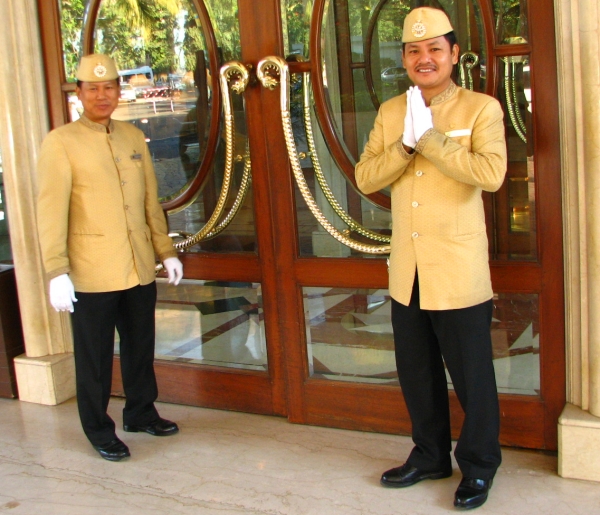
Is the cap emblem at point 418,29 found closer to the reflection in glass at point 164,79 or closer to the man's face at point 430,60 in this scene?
the man's face at point 430,60

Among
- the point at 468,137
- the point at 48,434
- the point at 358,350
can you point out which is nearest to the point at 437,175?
the point at 468,137

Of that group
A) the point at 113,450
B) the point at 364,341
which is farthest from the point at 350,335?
the point at 113,450

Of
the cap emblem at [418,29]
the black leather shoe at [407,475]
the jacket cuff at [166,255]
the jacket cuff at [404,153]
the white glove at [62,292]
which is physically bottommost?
the black leather shoe at [407,475]

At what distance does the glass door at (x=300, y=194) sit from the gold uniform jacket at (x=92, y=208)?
1.21 ft

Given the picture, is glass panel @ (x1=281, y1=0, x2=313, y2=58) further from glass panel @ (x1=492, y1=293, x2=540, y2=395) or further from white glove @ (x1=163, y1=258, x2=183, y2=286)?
glass panel @ (x1=492, y1=293, x2=540, y2=395)

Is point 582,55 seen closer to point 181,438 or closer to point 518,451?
point 518,451

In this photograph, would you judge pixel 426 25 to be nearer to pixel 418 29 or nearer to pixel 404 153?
pixel 418 29

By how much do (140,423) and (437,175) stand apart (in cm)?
158

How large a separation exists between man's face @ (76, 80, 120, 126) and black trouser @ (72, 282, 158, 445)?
2.04ft

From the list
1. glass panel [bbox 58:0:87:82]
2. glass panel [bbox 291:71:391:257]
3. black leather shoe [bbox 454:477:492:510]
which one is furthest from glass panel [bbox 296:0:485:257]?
glass panel [bbox 58:0:87:82]

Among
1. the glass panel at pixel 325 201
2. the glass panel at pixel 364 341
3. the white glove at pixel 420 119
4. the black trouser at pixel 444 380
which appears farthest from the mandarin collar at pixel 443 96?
the glass panel at pixel 364 341

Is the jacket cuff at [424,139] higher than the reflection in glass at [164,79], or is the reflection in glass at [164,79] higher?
the reflection in glass at [164,79]

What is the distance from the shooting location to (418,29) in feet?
7.15

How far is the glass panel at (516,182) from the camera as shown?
2.54 meters
